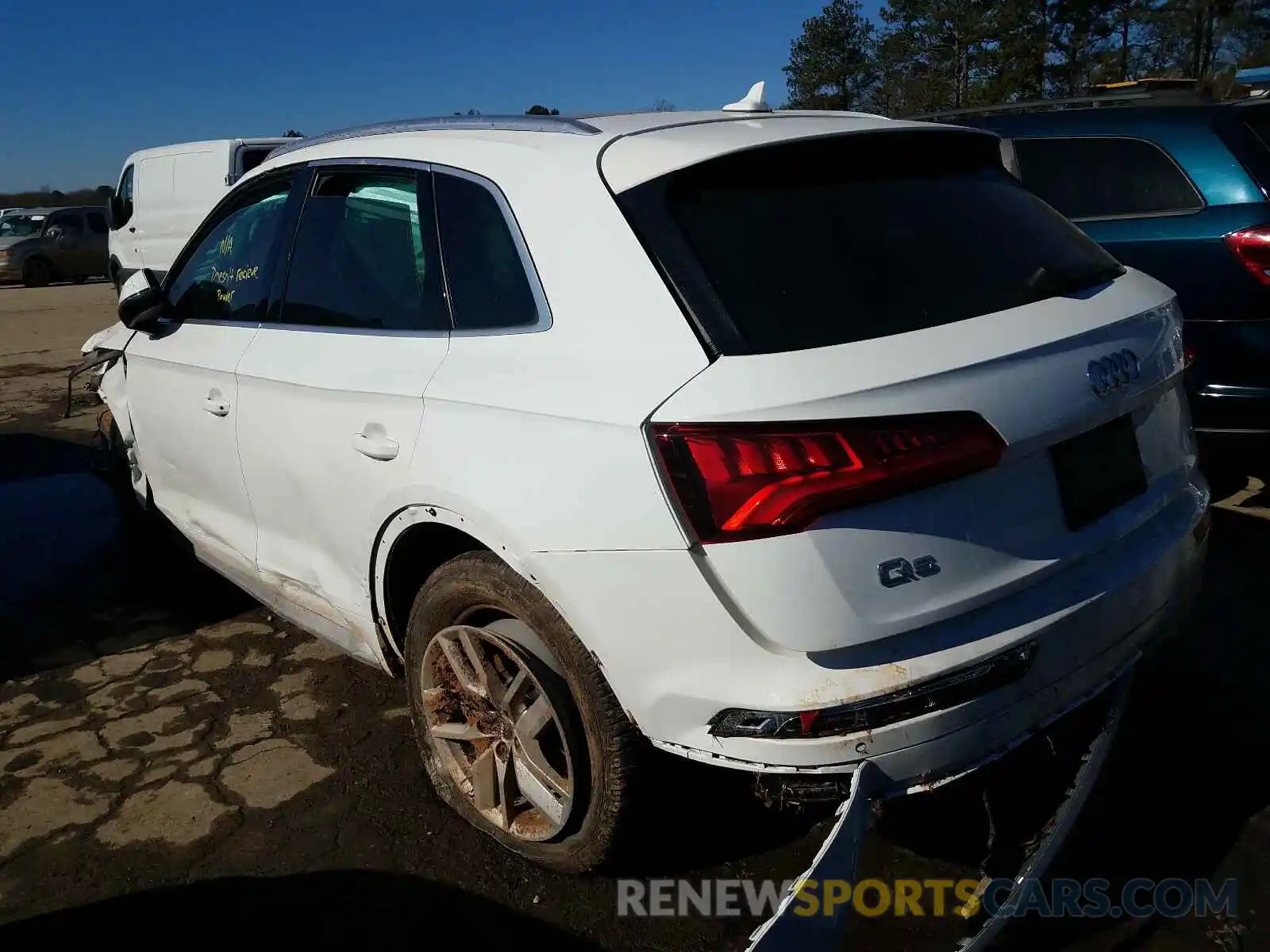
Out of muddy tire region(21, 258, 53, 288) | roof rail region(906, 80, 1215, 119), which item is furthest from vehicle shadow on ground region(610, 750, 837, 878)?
muddy tire region(21, 258, 53, 288)

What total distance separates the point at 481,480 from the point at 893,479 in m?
0.93

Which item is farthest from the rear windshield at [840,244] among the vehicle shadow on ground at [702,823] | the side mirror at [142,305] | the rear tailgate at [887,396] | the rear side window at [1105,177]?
the rear side window at [1105,177]

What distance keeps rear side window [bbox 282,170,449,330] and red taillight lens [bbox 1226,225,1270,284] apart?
3501 mm

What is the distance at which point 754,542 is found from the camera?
6.32ft

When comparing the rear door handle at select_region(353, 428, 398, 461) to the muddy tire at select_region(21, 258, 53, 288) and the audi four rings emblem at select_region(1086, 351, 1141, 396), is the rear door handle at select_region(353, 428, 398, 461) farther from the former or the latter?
the muddy tire at select_region(21, 258, 53, 288)

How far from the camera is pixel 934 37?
30.4 metres

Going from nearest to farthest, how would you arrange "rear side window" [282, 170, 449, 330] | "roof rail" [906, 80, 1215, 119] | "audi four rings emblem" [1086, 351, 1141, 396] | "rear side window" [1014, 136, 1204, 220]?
"audi four rings emblem" [1086, 351, 1141, 396] → "rear side window" [282, 170, 449, 330] → "rear side window" [1014, 136, 1204, 220] → "roof rail" [906, 80, 1215, 119]

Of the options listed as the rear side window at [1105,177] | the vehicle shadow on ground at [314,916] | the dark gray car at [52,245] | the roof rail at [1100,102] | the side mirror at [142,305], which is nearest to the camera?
the vehicle shadow on ground at [314,916]

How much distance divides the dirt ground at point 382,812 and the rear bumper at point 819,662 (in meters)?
0.33

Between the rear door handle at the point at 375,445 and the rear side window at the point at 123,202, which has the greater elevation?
the rear side window at the point at 123,202

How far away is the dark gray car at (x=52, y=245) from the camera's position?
23.5 meters

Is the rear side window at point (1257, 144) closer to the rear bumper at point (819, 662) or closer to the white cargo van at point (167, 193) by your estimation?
the rear bumper at point (819, 662)

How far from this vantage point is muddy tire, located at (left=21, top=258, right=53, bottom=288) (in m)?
23.6

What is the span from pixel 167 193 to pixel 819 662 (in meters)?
14.0
